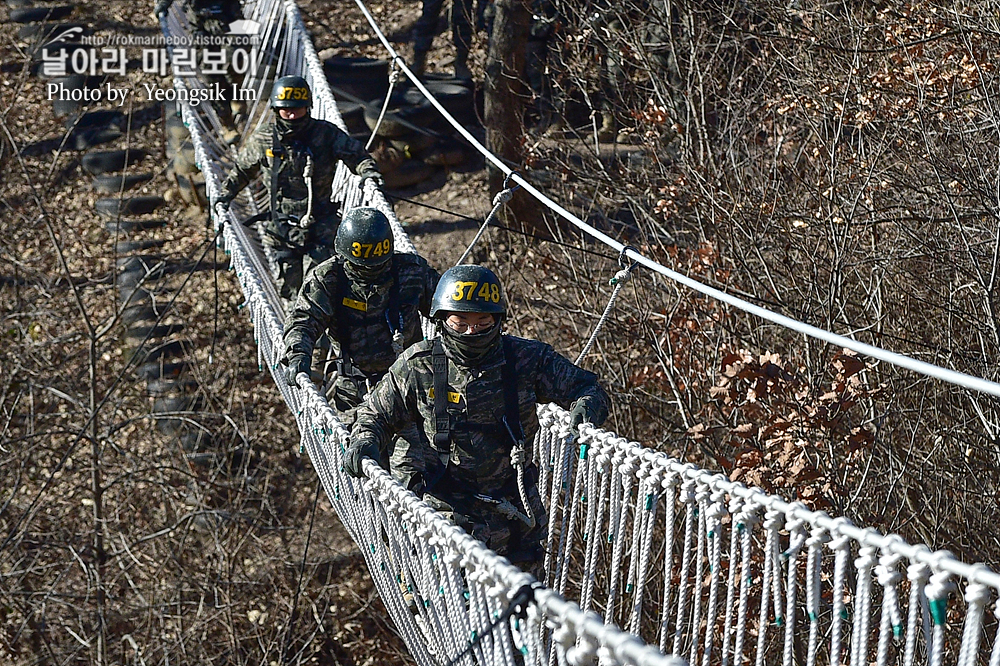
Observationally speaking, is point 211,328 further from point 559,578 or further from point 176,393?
point 559,578

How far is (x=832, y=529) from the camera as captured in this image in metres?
3.21

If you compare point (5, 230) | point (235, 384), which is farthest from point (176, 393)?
point (5, 230)

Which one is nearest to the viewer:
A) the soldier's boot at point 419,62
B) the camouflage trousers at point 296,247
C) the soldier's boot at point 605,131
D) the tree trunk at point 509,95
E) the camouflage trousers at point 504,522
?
the camouflage trousers at point 504,522

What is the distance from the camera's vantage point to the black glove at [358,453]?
159 inches

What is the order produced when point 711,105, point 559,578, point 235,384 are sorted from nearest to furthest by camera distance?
point 559,578 < point 711,105 < point 235,384

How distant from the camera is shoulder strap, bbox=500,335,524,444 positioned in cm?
421

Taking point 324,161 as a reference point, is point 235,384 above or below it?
below

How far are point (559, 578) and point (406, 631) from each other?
2.20 ft

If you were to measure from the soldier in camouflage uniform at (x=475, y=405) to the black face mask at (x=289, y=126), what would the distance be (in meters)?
3.24

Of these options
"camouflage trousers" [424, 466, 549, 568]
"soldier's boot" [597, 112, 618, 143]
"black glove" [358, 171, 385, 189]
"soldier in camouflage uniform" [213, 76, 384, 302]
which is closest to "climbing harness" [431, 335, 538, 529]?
"camouflage trousers" [424, 466, 549, 568]

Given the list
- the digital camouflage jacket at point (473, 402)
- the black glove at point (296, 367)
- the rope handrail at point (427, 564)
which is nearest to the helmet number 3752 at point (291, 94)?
the rope handrail at point (427, 564)

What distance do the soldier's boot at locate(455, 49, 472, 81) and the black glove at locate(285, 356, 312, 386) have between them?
9.29m

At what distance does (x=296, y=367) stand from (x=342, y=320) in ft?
2.22

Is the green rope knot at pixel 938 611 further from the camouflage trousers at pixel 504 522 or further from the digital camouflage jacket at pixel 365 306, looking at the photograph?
the digital camouflage jacket at pixel 365 306
